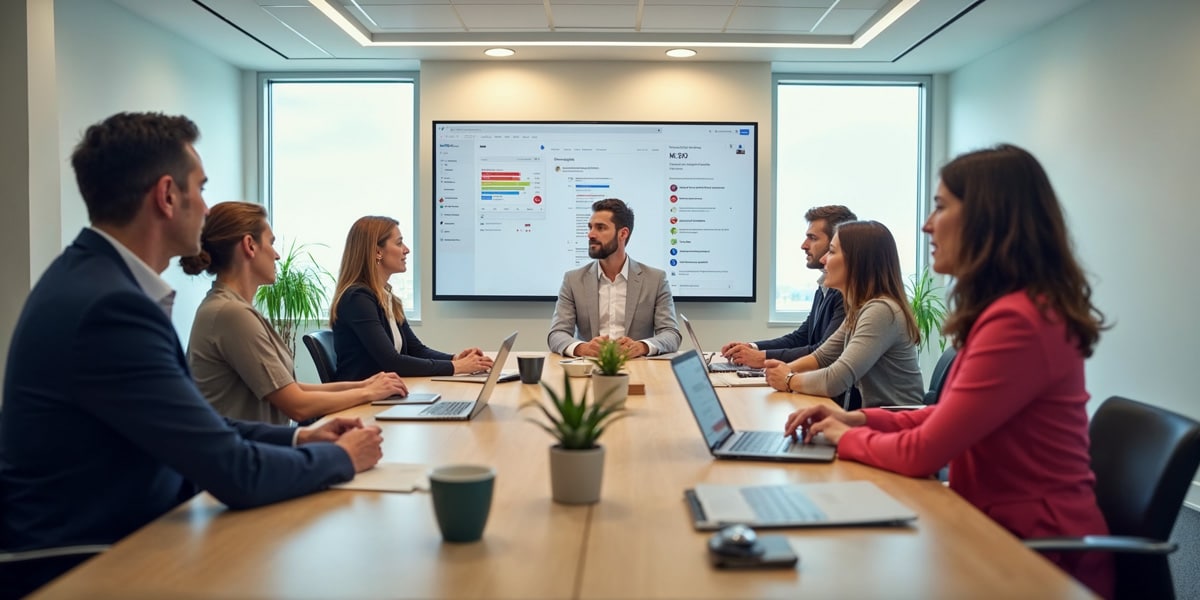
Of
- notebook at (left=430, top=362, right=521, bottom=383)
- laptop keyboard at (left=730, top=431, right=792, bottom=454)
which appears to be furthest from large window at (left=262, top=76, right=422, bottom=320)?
laptop keyboard at (left=730, top=431, right=792, bottom=454)

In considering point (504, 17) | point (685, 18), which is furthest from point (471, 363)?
point (685, 18)

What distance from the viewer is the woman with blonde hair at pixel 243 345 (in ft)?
7.64

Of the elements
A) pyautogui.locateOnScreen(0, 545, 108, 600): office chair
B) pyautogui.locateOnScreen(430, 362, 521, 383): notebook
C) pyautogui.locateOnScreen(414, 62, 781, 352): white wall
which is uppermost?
pyautogui.locateOnScreen(414, 62, 781, 352): white wall

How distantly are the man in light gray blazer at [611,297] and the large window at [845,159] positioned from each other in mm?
2050

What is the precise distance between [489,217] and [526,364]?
3.05 metres

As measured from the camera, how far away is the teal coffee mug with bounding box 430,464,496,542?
1266 millimetres

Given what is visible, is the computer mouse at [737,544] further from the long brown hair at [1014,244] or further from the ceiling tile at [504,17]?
the ceiling tile at [504,17]

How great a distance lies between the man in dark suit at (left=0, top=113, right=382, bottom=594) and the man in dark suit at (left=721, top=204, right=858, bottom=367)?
2202 millimetres

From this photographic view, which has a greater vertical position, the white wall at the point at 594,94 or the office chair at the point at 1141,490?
the white wall at the point at 594,94

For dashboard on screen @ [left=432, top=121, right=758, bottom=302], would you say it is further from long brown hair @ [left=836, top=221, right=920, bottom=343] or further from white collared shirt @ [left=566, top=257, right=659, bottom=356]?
long brown hair @ [left=836, top=221, right=920, bottom=343]

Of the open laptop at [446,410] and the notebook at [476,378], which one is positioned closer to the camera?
the open laptop at [446,410]

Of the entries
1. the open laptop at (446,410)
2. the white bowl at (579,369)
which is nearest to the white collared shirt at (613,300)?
the white bowl at (579,369)

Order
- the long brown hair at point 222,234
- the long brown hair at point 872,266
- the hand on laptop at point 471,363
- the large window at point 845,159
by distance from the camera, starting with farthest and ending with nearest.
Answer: the large window at point 845,159 → the hand on laptop at point 471,363 → the long brown hair at point 872,266 → the long brown hair at point 222,234

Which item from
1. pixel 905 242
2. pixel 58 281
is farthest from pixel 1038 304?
pixel 905 242
